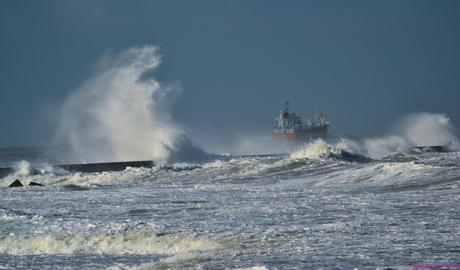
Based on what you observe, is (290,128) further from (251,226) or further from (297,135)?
(251,226)

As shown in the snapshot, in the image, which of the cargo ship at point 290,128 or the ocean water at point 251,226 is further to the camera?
the cargo ship at point 290,128

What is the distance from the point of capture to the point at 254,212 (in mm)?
7465

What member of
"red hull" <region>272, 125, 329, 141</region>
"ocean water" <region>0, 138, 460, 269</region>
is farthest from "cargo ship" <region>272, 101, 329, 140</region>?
"ocean water" <region>0, 138, 460, 269</region>

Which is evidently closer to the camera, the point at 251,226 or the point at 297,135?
the point at 251,226

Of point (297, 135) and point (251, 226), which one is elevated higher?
point (297, 135)

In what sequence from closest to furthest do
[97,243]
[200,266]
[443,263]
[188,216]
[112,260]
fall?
[443,263] < [200,266] < [112,260] < [97,243] < [188,216]

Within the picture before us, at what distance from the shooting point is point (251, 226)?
6.32m

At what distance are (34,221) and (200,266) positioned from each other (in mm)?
4060

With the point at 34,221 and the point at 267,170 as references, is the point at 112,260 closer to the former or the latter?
Answer: the point at 34,221

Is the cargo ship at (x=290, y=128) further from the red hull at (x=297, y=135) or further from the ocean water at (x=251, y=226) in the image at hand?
the ocean water at (x=251, y=226)

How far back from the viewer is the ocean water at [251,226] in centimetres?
476

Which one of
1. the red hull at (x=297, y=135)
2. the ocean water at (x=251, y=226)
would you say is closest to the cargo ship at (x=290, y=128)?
the red hull at (x=297, y=135)

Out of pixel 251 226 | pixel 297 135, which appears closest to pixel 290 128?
pixel 297 135

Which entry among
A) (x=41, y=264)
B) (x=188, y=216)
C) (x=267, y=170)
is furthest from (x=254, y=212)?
(x=267, y=170)
